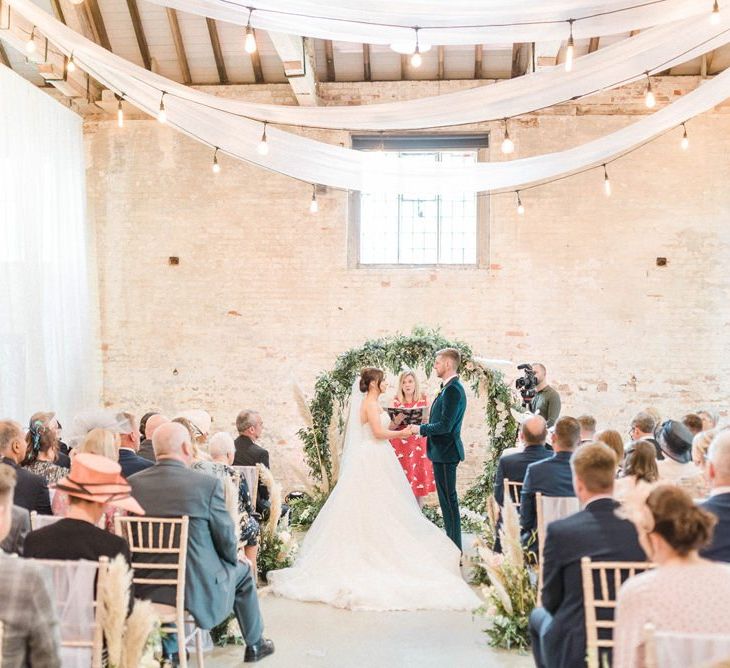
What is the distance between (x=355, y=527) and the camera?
6.66m

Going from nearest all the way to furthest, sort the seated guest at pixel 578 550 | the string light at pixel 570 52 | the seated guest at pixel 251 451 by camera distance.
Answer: the seated guest at pixel 578 550 < the string light at pixel 570 52 < the seated guest at pixel 251 451

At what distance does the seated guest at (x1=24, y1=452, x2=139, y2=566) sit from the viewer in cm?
332

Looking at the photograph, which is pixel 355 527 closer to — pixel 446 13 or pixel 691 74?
pixel 446 13

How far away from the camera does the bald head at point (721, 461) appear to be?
134 inches

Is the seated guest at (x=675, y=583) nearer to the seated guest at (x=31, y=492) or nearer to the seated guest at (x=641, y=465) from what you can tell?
the seated guest at (x=641, y=465)

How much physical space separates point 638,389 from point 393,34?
20.7 feet

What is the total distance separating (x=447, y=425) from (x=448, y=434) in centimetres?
12

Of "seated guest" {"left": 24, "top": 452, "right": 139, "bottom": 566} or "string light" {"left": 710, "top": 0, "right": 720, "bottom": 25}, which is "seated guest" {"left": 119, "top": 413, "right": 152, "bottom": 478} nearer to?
"seated guest" {"left": 24, "top": 452, "right": 139, "bottom": 566}

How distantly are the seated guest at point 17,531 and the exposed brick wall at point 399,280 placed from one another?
6962 millimetres

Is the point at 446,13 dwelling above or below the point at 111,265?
above

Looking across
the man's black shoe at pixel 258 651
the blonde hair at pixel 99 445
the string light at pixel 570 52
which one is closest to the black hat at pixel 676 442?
the string light at pixel 570 52

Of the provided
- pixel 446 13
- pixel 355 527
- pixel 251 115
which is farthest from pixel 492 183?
pixel 355 527

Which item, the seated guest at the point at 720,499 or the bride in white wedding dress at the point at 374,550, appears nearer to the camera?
the seated guest at the point at 720,499

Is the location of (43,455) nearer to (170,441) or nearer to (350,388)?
(170,441)
